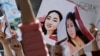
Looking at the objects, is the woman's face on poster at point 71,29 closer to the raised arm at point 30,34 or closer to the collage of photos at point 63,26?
the collage of photos at point 63,26

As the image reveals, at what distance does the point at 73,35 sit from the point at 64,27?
0.08 metres

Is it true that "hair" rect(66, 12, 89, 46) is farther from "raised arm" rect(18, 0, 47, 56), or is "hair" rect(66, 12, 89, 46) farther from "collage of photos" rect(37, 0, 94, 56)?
"raised arm" rect(18, 0, 47, 56)

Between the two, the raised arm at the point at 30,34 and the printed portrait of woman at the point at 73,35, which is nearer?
the raised arm at the point at 30,34

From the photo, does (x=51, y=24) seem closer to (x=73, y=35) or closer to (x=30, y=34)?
(x=73, y=35)

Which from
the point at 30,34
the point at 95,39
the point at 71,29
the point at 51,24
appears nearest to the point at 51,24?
the point at 51,24

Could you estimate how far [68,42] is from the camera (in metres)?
1.39

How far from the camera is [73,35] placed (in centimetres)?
140

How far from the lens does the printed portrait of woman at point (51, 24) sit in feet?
4.50

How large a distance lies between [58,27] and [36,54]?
3.84 feet

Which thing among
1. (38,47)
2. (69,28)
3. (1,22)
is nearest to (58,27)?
(69,28)

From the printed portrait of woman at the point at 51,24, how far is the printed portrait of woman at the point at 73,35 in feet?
0.21

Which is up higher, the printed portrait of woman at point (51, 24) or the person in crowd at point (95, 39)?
the printed portrait of woman at point (51, 24)

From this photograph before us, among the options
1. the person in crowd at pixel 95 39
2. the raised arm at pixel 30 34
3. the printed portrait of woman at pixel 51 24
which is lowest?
the person in crowd at pixel 95 39

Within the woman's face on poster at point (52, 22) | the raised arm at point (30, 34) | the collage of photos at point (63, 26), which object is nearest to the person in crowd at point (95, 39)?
the collage of photos at point (63, 26)
